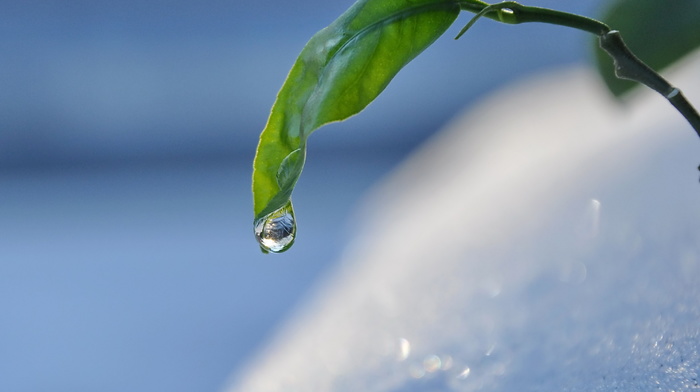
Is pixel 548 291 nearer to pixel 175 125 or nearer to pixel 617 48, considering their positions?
pixel 617 48

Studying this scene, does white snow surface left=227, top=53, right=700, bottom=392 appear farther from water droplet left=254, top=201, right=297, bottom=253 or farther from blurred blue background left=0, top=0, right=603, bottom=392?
blurred blue background left=0, top=0, right=603, bottom=392

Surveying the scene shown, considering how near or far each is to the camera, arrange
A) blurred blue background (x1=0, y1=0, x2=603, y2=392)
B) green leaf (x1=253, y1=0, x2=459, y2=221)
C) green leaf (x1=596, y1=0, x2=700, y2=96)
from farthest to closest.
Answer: blurred blue background (x1=0, y1=0, x2=603, y2=392), green leaf (x1=596, y1=0, x2=700, y2=96), green leaf (x1=253, y1=0, x2=459, y2=221)

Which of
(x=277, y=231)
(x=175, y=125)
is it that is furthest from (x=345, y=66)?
(x=175, y=125)

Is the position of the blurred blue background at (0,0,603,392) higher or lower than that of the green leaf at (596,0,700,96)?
higher

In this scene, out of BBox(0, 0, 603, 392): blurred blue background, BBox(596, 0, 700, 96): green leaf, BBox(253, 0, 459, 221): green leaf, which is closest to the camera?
BBox(253, 0, 459, 221): green leaf

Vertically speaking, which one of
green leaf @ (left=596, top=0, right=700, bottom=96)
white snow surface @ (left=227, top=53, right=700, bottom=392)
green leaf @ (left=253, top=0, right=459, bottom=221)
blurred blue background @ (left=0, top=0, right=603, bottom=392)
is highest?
blurred blue background @ (left=0, top=0, right=603, bottom=392)

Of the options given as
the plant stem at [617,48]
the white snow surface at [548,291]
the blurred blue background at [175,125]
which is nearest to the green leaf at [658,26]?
the white snow surface at [548,291]

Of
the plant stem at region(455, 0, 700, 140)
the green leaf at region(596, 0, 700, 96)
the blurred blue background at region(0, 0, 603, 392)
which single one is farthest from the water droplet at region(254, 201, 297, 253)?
the blurred blue background at region(0, 0, 603, 392)
